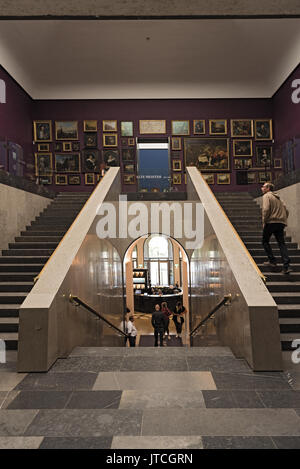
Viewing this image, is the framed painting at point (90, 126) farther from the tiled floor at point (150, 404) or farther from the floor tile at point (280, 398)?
the floor tile at point (280, 398)

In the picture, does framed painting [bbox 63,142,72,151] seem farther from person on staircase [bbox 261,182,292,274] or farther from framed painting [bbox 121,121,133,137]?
person on staircase [bbox 261,182,292,274]

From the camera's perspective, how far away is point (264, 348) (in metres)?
3.78

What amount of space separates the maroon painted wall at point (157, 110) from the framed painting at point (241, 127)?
0.79 feet

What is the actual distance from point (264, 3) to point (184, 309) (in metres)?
10.2

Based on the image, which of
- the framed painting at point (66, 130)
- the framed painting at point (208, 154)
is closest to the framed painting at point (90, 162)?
the framed painting at point (66, 130)

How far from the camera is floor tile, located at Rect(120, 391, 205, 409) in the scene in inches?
116

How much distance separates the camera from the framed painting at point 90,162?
15.6 m

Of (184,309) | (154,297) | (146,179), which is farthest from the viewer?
(154,297)

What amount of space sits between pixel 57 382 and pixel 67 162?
1343 centimetres

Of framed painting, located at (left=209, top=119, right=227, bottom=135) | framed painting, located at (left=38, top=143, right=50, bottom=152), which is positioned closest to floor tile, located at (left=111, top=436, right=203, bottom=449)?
framed painting, located at (left=209, top=119, right=227, bottom=135)

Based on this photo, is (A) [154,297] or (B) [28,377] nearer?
(B) [28,377]

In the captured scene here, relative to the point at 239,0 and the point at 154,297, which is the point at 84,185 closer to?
the point at 154,297

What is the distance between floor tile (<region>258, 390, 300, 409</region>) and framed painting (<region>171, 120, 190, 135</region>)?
13.9m

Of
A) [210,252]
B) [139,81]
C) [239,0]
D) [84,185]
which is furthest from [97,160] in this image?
[239,0]
